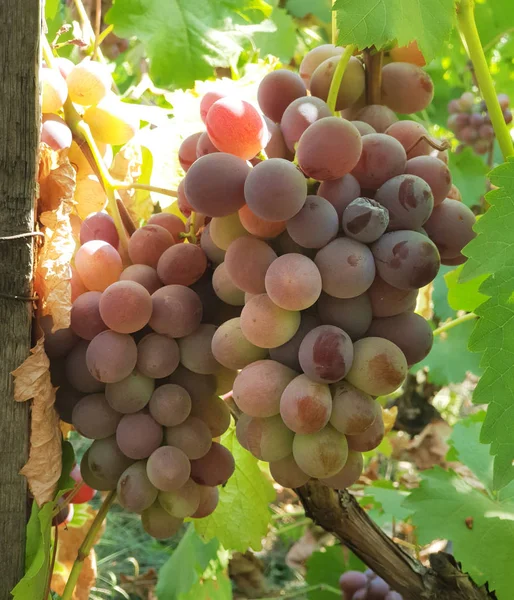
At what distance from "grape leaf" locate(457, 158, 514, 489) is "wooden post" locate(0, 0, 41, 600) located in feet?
1.35

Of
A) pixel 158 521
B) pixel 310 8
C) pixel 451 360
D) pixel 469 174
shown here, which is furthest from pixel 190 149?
pixel 469 174

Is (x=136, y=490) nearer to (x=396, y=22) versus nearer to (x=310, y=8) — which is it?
(x=396, y=22)

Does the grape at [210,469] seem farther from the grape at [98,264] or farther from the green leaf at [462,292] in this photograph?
the green leaf at [462,292]

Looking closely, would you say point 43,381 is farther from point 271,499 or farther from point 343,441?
→ point 271,499

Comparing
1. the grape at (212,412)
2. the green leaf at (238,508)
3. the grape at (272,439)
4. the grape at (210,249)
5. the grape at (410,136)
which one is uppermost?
the grape at (410,136)

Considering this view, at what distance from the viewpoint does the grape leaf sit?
57 centimetres

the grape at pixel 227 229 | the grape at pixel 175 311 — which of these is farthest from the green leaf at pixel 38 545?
the grape at pixel 227 229

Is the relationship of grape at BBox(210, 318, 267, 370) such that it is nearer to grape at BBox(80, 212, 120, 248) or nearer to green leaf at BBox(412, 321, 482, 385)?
grape at BBox(80, 212, 120, 248)

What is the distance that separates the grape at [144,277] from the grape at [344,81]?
9.9 inches

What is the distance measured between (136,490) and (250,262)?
256 mm

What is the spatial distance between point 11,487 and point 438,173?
508 millimetres

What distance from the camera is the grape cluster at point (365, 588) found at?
1.18 metres

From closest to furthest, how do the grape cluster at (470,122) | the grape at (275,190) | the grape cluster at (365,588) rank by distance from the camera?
the grape at (275,190), the grape cluster at (365,588), the grape cluster at (470,122)

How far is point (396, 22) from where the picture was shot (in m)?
0.59
